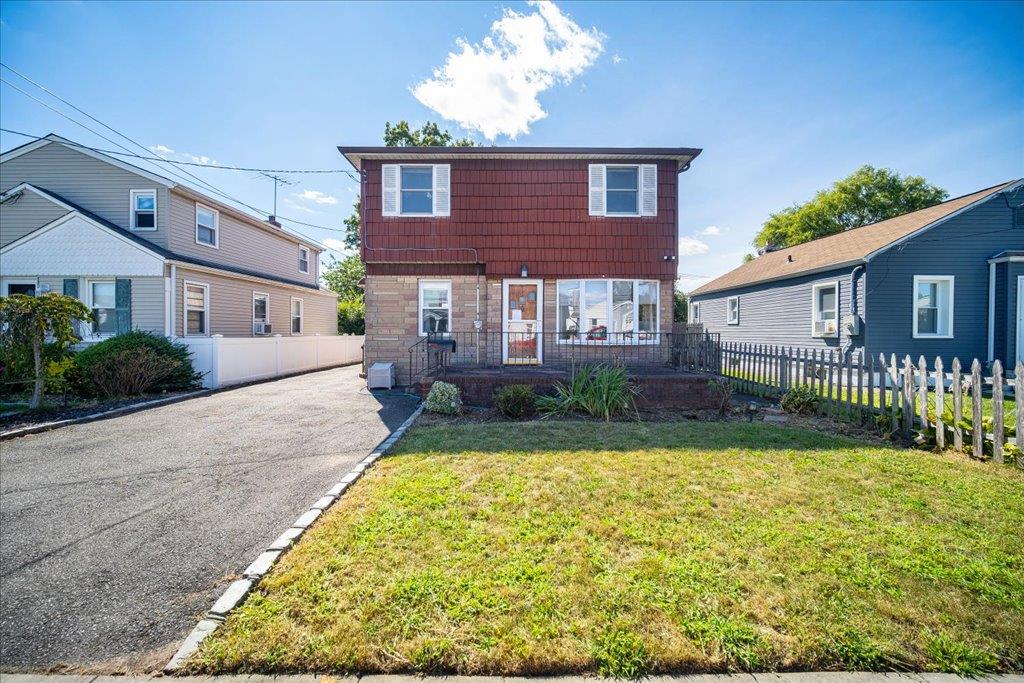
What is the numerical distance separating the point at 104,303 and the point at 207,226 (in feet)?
14.6

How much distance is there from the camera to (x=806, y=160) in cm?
1650

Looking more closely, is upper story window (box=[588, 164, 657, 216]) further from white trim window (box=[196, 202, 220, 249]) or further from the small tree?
white trim window (box=[196, 202, 220, 249])

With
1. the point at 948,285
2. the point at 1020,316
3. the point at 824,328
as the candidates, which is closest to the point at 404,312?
the point at 824,328

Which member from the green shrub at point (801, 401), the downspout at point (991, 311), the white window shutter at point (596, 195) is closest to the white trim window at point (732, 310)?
the downspout at point (991, 311)

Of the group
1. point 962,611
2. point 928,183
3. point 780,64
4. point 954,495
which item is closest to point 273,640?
point 962,611

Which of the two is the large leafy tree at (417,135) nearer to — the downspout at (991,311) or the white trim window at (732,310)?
the white trim window at (732,310)

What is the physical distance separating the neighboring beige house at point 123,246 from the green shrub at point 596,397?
43.2ft

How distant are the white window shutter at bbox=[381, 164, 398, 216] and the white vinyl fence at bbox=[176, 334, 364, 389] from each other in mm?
6123

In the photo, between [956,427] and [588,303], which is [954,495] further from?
[588,303]

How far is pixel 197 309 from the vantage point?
14.3 m

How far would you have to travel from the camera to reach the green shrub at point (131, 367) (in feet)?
30.4

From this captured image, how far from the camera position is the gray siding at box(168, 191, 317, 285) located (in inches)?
575

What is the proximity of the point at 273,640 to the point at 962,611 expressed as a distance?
393cm

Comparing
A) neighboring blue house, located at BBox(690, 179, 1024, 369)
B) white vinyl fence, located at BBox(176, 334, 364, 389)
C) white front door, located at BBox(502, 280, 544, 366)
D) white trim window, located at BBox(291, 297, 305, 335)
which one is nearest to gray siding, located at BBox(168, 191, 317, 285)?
white trim window, located at BBox(291, 297, 305, 335)
